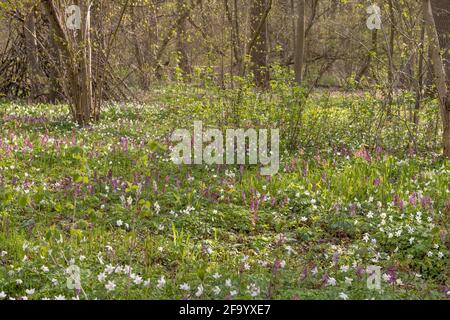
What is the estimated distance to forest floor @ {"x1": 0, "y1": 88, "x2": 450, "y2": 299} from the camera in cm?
407

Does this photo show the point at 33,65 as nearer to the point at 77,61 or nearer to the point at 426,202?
the point at 77,61

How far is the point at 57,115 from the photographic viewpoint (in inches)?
476

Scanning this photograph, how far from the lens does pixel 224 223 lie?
18.5 feet

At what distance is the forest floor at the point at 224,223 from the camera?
4.07 metres

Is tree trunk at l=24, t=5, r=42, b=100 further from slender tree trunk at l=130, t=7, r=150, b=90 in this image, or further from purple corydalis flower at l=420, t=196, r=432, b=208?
purple corydalis flower at l=420, t=196, r=432, b=208

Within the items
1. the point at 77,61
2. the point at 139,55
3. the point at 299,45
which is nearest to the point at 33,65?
the point at 77,61

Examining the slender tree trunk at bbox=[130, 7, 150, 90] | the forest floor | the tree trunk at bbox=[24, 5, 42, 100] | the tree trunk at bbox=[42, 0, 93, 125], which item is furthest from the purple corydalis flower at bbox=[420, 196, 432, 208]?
the slender tree trunk at bbox=[130, 7, 150, 90]

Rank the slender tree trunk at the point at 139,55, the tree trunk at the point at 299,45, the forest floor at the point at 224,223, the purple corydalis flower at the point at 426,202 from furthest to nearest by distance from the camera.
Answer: the slender tree trunk at the point at 139,55 < the tree trunk at the point at 299,45 < the purple corydalis flower at the point at 426,202 < the forest floor at the point at 224,223

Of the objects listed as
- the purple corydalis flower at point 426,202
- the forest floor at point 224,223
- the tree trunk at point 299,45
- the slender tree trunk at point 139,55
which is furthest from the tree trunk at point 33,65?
the purple corydalis flower at point 426,202

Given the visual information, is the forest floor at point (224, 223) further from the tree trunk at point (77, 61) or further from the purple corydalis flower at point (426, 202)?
the tree trunk at point (77, 61)

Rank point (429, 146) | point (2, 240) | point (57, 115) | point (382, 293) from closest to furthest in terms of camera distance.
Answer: point (382, 293) < point (2, 240) < point (429, 146) < point (57, 115)
